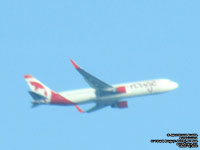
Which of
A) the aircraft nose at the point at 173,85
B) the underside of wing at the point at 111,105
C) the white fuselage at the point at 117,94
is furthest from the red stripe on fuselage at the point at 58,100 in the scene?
the aircraft nose at the point at 173,85

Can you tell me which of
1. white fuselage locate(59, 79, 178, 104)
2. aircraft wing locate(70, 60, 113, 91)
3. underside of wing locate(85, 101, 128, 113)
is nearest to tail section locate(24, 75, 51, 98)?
white fuselage locate(59, 79, 178, 104)

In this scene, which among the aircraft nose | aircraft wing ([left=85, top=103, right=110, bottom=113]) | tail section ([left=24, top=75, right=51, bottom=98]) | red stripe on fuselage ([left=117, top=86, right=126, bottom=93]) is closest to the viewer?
red stripe on fuselage ([left=117, top=86, right=126, bottom=93])

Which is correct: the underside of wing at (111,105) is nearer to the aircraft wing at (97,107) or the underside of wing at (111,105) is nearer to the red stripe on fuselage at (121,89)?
the aircraft wing at (97,107)

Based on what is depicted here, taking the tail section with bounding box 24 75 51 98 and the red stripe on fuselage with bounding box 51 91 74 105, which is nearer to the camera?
the red stripe on fuselage with bounding box 51 91 74 105

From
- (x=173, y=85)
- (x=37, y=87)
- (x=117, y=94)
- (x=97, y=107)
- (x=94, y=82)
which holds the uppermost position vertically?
(x=37, y=87)

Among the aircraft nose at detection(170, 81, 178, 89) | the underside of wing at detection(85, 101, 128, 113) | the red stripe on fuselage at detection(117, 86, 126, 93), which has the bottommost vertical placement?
the underside of wing at detection(85, 101, 128, 113)

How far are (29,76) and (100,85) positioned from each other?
22.3 m

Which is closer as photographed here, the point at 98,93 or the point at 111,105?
the point at 98,93

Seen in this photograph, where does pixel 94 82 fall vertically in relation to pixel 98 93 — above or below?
above

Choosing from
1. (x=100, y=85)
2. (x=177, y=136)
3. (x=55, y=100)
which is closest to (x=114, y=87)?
(x=100, y=85)

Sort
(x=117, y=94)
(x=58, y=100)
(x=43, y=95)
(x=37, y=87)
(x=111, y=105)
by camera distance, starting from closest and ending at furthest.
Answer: (x=117, y=94)
(x=58, y=100)
(x=43, y=95)
(x=37, y=87)
(x=111, y=105)

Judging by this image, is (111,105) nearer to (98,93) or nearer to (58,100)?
(98,93)

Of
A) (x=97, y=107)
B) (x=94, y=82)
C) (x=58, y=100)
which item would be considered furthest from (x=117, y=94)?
(x=58, y=100)

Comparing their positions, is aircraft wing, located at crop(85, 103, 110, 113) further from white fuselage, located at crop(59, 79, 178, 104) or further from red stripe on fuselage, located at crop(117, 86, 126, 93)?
red stripe on fuselage, located at crop(117, 86, 126, 93)
